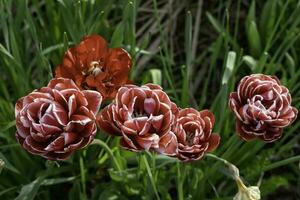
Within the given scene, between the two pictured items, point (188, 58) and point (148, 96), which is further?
point (188, 58)

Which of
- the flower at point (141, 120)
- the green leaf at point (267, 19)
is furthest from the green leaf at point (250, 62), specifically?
the flower at point (141, 120)

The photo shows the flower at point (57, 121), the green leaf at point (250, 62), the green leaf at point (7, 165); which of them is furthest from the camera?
the green leaf at point (250, 62)

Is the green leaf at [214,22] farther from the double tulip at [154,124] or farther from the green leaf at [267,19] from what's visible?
the double tulip at [154,124]

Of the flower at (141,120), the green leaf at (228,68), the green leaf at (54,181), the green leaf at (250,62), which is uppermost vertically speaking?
the flower at (141,120)

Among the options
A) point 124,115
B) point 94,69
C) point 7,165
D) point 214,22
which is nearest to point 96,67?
point 94,69

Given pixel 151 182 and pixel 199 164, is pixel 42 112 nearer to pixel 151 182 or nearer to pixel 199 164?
pixel 151 182

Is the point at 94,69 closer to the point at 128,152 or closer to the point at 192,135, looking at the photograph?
the point at 192,135

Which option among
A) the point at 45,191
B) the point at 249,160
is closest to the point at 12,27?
the point at 45,191

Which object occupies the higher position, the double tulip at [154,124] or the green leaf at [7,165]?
the double tulip at [154,124]
